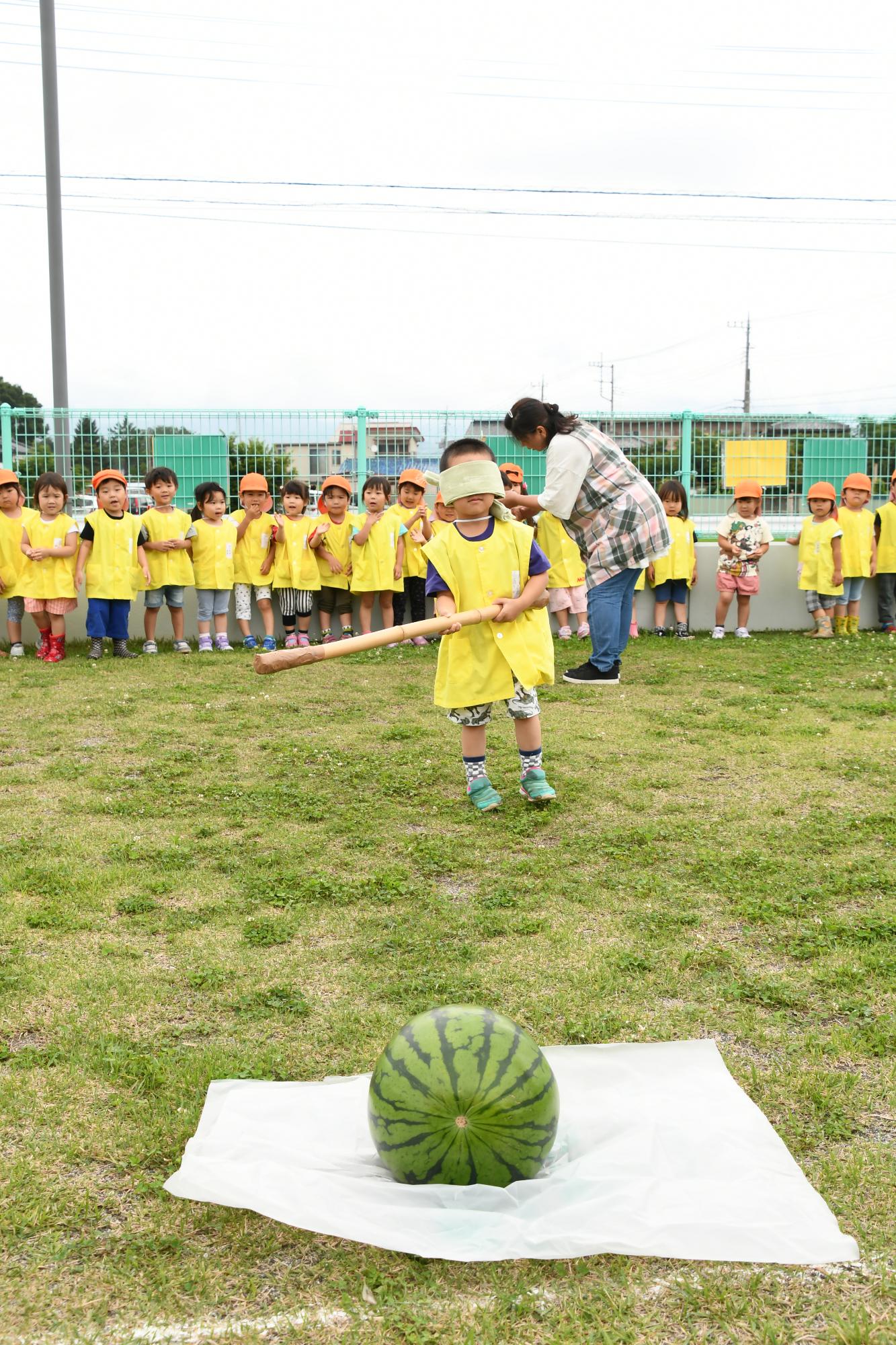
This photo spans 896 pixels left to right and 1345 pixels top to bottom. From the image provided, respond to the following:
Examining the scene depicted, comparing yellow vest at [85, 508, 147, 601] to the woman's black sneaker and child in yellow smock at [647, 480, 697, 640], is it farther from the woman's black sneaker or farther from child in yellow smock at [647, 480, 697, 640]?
child in yellow smock at [647, 480, 697, 640]

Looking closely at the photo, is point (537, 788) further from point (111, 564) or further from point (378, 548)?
point (111, 564)

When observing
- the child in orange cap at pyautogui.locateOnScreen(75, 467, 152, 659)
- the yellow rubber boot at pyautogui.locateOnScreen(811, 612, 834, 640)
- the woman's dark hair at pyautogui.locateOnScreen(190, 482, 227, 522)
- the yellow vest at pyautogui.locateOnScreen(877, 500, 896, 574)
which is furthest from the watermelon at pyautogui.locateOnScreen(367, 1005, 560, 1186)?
the yellow vest at pyautogui.locateOnScreen(877, 500, 896, 574)

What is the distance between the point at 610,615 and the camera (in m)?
8.08

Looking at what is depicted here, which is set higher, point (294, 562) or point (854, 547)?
point (854, 547)

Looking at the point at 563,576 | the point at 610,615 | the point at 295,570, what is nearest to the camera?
the point at 610,615

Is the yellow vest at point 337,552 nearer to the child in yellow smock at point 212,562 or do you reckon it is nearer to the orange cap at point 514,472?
the child in yellow smock at point 212,562

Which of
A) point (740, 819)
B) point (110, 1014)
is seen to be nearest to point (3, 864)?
point (110, 1014)

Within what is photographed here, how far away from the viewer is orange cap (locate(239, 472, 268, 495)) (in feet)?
40.8

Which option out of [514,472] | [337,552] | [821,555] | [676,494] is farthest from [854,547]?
[337,552]

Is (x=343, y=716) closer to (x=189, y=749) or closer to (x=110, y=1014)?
(x=189, y=749)

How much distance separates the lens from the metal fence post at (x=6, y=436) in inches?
496

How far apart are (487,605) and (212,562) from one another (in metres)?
6.85

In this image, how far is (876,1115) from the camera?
2.91m

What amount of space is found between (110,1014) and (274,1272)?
1372 mm
